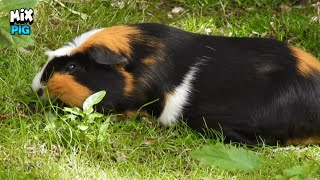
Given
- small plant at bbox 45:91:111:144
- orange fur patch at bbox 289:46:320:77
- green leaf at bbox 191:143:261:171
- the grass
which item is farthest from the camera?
orange fur patch at bbox 289:46:320:77

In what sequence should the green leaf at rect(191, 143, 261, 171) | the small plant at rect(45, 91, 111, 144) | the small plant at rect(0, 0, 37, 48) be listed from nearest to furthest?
1. the green leaf at rect(191, 143, 261, 171)
2. the small plant at rect(45, 91, 111, 144)
3. the small plant at rect(0, 0, 37, 48)

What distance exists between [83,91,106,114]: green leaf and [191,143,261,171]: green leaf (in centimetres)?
108

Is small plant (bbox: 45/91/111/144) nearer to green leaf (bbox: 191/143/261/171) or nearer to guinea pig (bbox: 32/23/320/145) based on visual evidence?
guinea pig (bbox: 32/23/320/145)

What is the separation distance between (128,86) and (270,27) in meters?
1.35

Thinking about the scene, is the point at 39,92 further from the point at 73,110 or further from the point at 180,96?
the point at 180,96

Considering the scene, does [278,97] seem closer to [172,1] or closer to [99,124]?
[99,124]

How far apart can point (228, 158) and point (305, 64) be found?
129cm

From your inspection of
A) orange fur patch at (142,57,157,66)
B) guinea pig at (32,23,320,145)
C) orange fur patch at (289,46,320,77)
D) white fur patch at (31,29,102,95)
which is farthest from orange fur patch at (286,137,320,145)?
white fur patch at (31,29,102,95)

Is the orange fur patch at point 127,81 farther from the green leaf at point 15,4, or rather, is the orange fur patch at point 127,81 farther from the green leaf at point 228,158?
the green leaf at point 228,158

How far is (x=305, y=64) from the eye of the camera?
303cm

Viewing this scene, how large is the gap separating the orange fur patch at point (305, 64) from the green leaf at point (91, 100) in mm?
956

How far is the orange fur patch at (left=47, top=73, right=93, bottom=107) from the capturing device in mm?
2963

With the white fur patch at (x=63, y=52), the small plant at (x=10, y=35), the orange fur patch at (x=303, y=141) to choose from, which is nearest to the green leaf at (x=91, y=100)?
the white fur patch at (x=63, y=52)

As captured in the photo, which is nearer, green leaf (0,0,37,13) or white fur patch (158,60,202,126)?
white fur patch (158,60,202,126)
